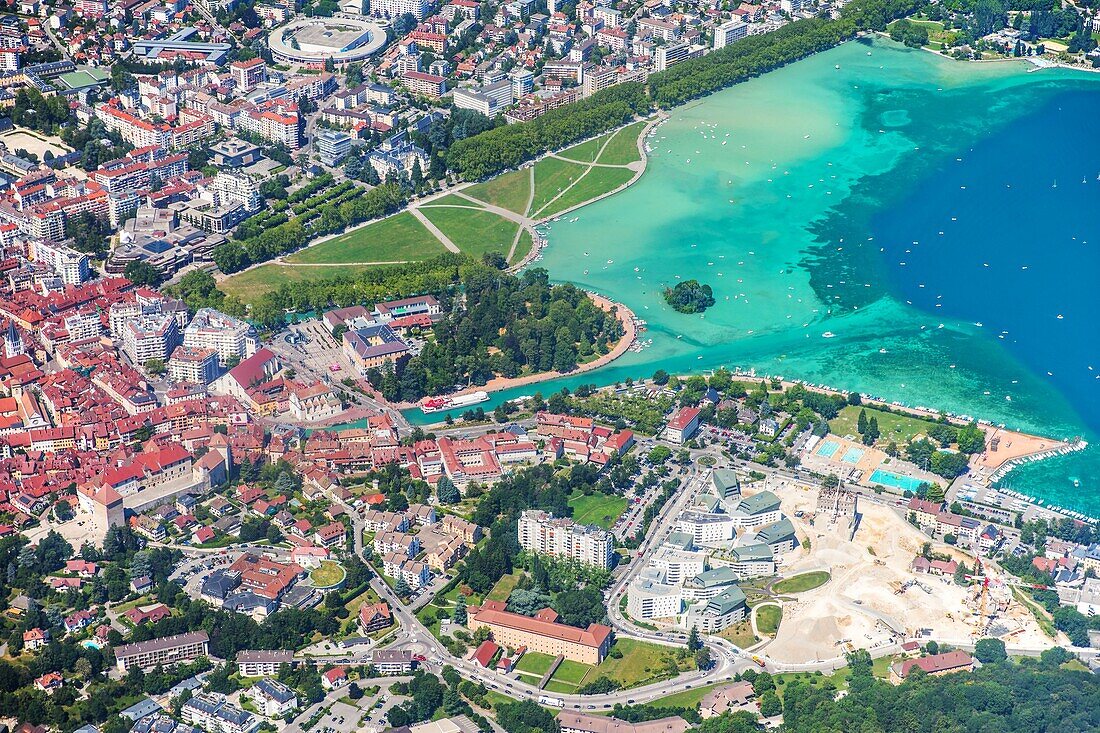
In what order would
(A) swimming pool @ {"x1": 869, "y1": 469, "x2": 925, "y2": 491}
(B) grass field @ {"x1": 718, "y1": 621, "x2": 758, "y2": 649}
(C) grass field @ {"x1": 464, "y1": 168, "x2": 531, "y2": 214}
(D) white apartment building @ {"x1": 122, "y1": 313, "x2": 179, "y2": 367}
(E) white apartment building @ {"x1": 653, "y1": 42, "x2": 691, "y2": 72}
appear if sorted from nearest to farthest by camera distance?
(B) grass field @ {"x1": 718, "y1": 621, "x2": 758, "y2": 649}, (A) swimming pool @ {"x1": 869, "y1": 469, "x2": 925, "y2": 491}, (D) white apartment building @ {"x1": 122, "y1": 313, "x2": 179, "y2": 367}, (C) grass field @ {"x1": 464, "y1": 168, "x2": 531, "y2": 214}, (E) white apartment building @ {"x1": 653, "y1": 42, "x2": 691, "y2": 72}

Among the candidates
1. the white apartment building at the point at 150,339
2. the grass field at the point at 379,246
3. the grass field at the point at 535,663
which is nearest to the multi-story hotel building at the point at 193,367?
the white apartment building at the point at 150,339

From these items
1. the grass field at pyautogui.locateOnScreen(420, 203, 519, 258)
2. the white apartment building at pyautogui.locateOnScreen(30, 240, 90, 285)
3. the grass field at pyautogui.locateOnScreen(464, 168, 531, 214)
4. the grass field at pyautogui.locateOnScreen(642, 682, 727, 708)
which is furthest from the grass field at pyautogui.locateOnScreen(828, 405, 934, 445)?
the white apartment building at pyautogui.locateOnScreen(30, 240, 90, 285)

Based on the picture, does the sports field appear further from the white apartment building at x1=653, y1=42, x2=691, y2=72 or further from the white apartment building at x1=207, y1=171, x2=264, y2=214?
the white apartment building at x1=653, y1=42, x2=691, y2=72

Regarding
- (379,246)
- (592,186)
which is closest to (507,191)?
(592,186)

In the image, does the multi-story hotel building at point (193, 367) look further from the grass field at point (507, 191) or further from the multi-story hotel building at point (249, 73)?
the multi-story hotel building at point (249, 73)

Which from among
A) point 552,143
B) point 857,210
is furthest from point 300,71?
point 857,210

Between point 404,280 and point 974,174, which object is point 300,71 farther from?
point 974,174

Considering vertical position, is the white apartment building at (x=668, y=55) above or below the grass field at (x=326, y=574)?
above
